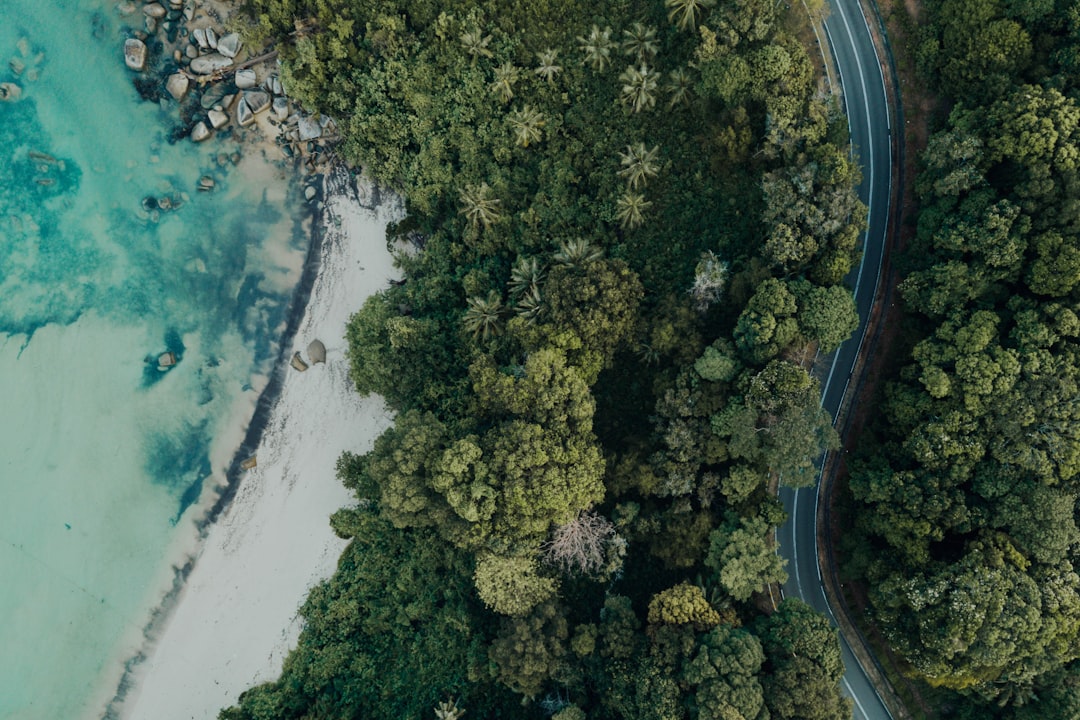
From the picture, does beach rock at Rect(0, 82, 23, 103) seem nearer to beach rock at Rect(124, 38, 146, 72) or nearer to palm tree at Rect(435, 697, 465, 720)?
beach rock at Rect(124, 38, 146, 72)

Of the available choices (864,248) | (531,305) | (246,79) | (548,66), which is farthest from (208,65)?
(864,248)

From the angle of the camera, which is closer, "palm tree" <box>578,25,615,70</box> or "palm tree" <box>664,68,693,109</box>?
"palm tree" <box>664,68,693,109</box>

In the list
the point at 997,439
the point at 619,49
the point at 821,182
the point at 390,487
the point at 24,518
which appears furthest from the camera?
the point at 24,518

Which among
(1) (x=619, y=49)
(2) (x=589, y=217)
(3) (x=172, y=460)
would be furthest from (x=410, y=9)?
(3) (x=172, y=460)

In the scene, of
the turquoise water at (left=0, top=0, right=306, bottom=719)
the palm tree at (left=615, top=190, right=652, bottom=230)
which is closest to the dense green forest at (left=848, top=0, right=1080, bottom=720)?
the palm tree at (left=615, top=190, right=652, bottom=230)

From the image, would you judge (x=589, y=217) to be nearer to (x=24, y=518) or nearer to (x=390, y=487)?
(x=390, y=487)

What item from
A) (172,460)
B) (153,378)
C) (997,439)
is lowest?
(997,439)
